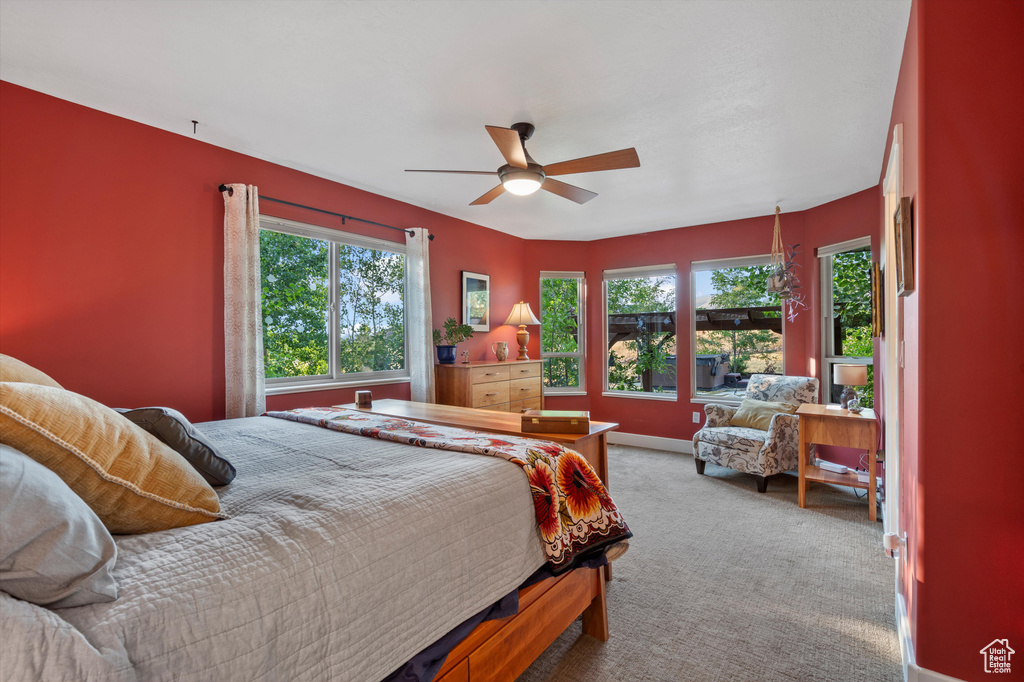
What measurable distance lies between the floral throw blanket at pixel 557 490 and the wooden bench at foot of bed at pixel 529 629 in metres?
0.14

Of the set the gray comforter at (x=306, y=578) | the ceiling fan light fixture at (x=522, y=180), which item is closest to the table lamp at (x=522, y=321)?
the ceiling fan light fixture at (x=522, y=180)

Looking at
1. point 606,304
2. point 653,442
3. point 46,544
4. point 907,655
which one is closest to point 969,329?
point 907,655

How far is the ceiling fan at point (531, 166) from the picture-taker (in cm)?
240

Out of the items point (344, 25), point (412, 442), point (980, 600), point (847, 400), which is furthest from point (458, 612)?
point (847, 400)

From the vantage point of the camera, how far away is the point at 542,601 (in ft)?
5.40

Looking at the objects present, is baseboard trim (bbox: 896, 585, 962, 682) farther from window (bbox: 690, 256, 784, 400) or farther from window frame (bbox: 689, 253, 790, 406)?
window (bbox: 690, 256, 784, 400)

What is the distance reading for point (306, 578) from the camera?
1.00 m

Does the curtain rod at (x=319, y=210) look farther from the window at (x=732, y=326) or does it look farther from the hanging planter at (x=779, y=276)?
the hanging planter at (x=779, y=276)

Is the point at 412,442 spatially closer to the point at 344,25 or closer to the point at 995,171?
the point at 344,25

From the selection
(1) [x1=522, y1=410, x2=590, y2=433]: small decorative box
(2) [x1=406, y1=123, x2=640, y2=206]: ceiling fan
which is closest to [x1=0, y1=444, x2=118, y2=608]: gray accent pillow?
(1) [x1=522, y1=410, x2=590, y2=433]: small decorative box

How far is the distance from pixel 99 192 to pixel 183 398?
1.23 meters

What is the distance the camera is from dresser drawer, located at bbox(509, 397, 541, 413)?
4879 mm

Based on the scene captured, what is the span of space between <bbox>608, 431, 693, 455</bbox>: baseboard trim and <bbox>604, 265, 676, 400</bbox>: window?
0.48m

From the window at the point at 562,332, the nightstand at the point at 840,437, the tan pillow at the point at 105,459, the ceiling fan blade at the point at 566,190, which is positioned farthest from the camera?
the window at the point at 562,332
